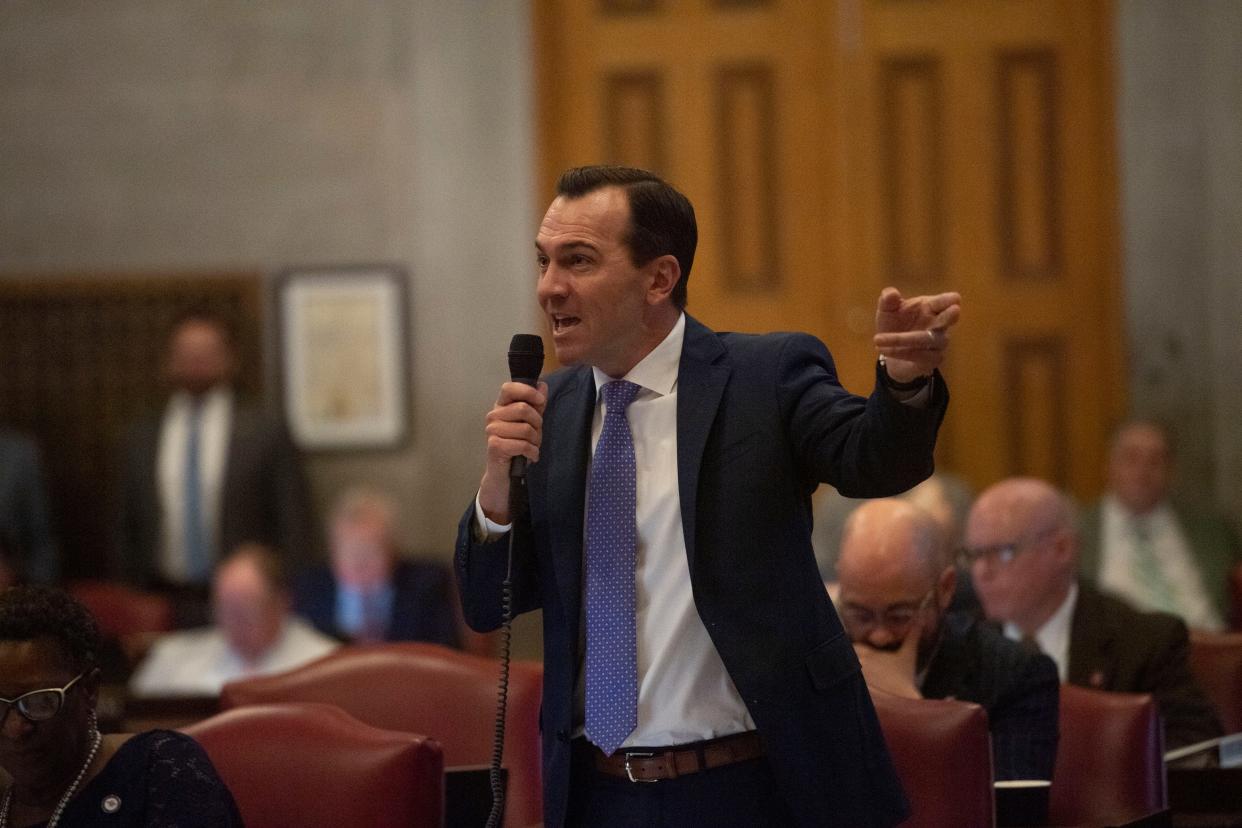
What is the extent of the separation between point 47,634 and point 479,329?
445 cm

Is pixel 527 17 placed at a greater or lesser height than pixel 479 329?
greater

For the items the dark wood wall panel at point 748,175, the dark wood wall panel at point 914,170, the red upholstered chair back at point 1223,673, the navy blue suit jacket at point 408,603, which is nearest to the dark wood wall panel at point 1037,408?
the dark wood wall panel at point 914,170

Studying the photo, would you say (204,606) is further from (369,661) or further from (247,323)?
(369,661)

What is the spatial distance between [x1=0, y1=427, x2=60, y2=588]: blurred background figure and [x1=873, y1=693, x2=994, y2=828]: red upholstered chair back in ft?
14.9

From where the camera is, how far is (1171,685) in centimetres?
360

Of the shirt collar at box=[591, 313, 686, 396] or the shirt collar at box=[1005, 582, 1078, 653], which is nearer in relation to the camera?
the shirt collar at box=[591, 313, 686, 396]

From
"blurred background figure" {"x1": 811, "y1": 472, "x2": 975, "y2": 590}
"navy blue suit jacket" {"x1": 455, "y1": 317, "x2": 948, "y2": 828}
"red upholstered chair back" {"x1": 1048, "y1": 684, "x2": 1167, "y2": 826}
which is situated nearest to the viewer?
"navy blue suit jacket" {"x1": 455, "y1": 317, "x2": 948, "y2": 828}

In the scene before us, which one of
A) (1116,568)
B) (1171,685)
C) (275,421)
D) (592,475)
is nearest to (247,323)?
(275,421)

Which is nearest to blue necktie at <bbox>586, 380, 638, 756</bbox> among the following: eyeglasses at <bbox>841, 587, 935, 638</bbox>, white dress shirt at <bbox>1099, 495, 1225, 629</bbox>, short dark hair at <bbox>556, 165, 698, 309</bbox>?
short dark hair at <bbox>556, 165, 698, 309</bbox>

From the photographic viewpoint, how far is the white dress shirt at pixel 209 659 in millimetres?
5242

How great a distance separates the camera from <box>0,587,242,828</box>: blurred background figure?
2.32 m

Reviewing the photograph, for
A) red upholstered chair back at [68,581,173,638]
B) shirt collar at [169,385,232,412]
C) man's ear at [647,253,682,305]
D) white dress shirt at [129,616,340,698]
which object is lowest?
white dress shirt at [129,616,340,698]

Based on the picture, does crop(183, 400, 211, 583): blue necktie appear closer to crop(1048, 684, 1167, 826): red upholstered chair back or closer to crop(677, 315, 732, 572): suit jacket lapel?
crop(1048, 684, 1167, 826): red upholstered chair back

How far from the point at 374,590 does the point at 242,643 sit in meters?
0.82
